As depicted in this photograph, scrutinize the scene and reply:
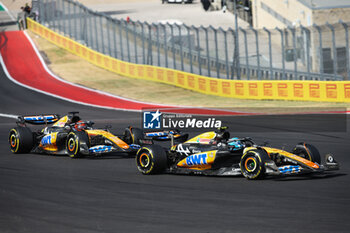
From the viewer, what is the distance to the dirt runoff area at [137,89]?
24.9 metres

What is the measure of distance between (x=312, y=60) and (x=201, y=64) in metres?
6.90

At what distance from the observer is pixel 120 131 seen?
63.5 feet

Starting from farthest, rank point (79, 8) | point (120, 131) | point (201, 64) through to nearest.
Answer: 1. point (79, 8)
2. point (201, 64)
3. point (120, 131)

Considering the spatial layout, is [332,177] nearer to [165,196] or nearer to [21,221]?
[165,196]

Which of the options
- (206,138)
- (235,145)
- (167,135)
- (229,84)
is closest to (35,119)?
(167,135)

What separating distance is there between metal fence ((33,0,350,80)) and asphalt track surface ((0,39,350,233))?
10.6 metres

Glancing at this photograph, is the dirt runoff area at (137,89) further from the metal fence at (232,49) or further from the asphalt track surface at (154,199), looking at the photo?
the asphalt track surface at (154,199)

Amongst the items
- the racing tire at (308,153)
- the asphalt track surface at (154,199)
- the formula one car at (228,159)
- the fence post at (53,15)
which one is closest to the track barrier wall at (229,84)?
the fence post at (53,15)

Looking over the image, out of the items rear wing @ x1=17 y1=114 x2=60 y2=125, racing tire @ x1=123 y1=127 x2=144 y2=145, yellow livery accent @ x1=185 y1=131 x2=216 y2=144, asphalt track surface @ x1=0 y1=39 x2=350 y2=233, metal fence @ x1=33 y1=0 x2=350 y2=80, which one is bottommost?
asphalt track surface @ x1=0 y1=39 x2=350 y2=233

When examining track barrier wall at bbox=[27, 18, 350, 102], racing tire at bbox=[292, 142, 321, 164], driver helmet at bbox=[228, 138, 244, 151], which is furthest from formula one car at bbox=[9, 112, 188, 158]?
track barrier wall at bbox=[27, 18, 350, 102]

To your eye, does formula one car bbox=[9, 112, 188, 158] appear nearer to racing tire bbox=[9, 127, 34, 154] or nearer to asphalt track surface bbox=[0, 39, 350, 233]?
racing tire bbox=[9, 127, 34, 154]

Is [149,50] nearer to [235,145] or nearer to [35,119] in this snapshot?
[35,119]

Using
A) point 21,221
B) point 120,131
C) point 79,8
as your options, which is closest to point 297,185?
point 21,221

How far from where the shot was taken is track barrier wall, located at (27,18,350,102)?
2480 cm
